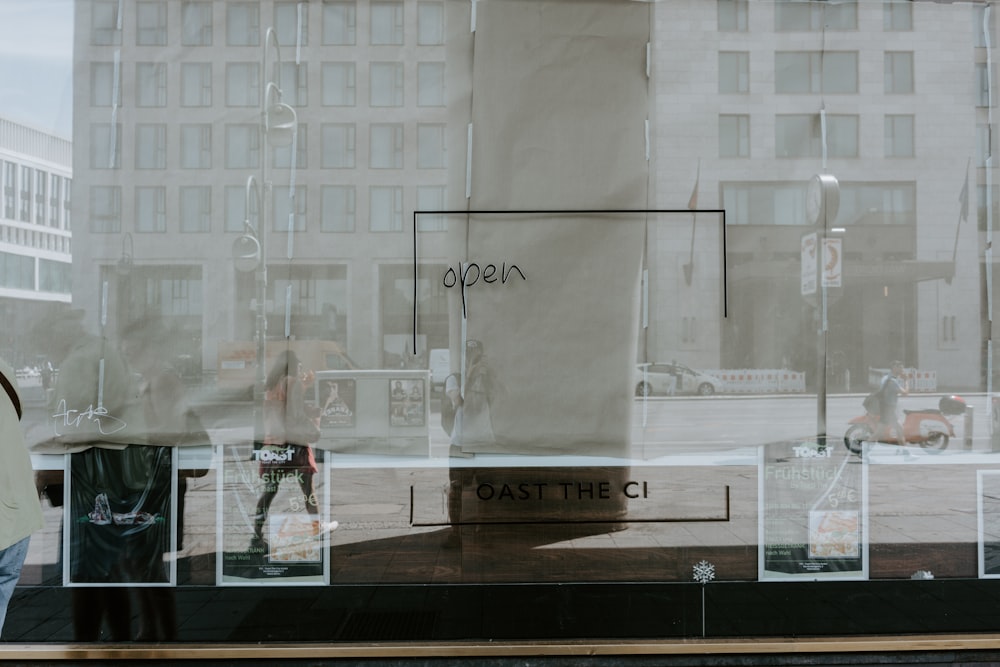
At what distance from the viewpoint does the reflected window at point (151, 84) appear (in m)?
4.18

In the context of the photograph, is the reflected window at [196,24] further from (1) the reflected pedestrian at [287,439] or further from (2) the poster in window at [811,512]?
(2) the poster in window at [811,512]

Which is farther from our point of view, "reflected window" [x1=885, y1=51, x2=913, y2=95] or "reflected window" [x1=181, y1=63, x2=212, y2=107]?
"reflected window" [x1=885, y1=51, x2=913, y2=95]

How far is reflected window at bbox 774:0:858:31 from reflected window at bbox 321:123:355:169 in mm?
2477

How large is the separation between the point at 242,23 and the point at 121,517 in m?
2.82

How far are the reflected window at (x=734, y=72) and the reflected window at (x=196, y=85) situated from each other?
9.36 feet

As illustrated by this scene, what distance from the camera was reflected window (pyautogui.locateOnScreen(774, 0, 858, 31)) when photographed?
4.30 metres

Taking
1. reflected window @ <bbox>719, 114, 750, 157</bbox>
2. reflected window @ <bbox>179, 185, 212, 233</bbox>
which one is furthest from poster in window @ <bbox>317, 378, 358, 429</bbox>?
reflected window @ <bbox>719, 114, 750, 157</bbox>

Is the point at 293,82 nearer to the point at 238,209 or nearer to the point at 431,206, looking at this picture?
the point at 238,209

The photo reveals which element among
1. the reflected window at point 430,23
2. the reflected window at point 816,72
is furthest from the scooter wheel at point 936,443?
the reflected window at point 430,23

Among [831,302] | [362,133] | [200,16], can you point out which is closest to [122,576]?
[362,133]

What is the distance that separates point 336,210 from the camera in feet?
13.8

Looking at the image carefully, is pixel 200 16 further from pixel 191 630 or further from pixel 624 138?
pixel 191 630

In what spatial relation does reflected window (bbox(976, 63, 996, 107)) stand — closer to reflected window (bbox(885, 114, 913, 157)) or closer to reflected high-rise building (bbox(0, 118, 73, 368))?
reflected window (bbox(885, 114, 913, 157))

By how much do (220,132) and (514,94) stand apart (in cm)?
164
